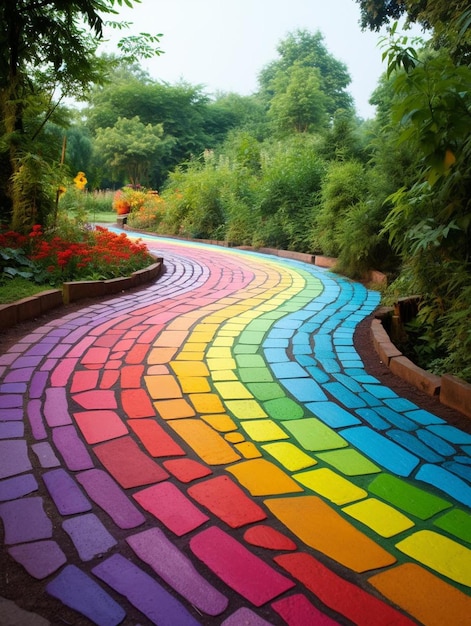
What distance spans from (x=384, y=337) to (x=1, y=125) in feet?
17.1

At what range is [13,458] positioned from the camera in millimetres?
1800

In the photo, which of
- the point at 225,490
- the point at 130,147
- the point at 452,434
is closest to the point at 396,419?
the point at 452,434

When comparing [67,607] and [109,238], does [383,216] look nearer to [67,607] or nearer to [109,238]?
[109,238]

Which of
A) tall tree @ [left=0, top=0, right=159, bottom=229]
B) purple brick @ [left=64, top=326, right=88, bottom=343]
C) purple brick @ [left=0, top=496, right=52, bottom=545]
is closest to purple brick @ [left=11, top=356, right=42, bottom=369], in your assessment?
purple brick @ [left=64, top=326, right=88, bottom=343]

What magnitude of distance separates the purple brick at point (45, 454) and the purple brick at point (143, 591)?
1.95 ft

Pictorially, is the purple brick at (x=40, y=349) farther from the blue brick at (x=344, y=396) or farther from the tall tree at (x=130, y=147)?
the tall tree at (x=130, y=147)

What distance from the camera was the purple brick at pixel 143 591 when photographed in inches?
44.4

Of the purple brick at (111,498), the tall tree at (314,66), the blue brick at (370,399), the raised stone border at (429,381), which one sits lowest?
the purple brick at (111,498)

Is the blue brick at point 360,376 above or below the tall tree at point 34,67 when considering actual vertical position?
below

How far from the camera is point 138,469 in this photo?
176 centimetres

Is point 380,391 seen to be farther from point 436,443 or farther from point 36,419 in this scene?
point 36,419

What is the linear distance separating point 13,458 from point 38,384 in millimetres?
795

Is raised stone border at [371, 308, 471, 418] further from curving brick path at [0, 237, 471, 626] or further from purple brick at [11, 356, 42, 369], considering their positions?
purple brick at [11, 356, 42, 369]

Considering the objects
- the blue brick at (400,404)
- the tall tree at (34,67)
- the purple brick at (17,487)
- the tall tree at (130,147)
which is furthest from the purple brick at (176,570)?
the tall tree at (130,147)
